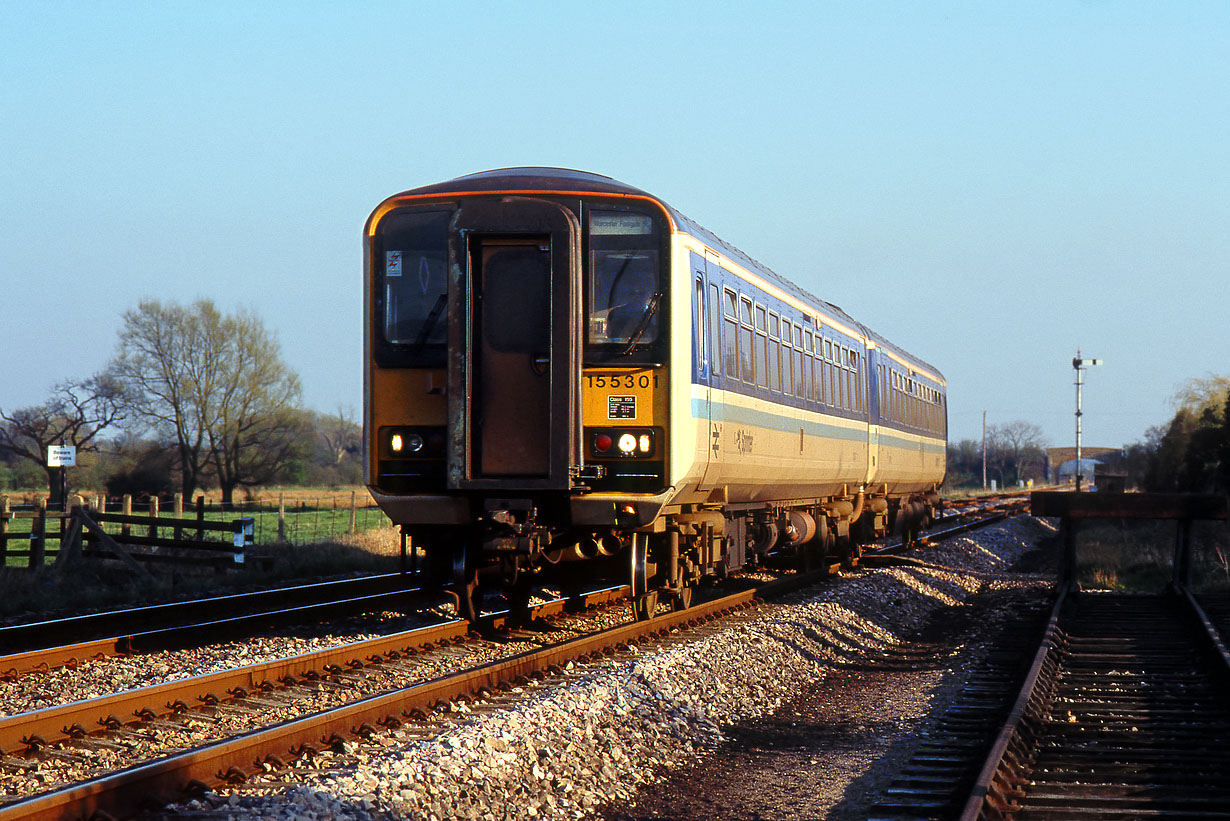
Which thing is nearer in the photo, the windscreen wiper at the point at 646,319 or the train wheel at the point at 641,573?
the windscreen wiper at the point at 646,319

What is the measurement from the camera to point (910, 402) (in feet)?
78.0

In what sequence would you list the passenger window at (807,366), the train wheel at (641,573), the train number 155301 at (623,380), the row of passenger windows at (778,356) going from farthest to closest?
the passenger window at (807,366) → the row of passenger windows at (778,356) → the train wheel at (641,573) → the train number 155301 at (623,380)

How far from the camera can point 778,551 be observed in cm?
1839

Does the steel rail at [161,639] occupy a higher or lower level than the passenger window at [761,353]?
lower

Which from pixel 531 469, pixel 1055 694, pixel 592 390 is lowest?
Answer: pixel 1055 694

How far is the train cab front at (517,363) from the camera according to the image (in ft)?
30.8

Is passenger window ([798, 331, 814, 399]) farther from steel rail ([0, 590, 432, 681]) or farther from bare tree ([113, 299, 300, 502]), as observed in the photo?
bare tree ([113, 299, 300, 502])

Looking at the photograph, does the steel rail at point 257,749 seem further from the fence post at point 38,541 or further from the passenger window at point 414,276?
the fence post at point 38,541

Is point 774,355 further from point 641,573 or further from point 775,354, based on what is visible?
point 641,573

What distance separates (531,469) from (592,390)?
0.76 metres

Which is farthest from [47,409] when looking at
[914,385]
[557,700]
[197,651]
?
[557,700]

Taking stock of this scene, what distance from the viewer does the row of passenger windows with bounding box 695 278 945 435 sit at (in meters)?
11.0

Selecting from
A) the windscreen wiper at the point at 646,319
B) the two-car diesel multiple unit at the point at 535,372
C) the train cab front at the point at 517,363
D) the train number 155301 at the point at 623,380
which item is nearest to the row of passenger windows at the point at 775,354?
the two-car diesel multiple unit at the point at 535,372

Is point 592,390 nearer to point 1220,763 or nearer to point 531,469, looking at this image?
point 531,469
